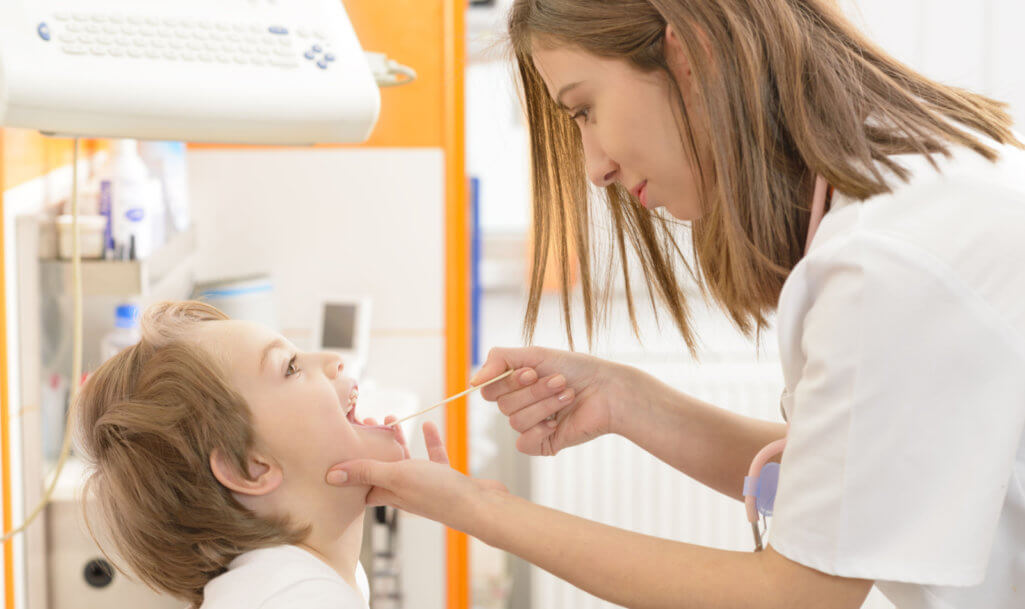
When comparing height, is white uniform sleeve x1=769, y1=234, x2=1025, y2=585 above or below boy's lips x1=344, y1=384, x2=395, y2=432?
above

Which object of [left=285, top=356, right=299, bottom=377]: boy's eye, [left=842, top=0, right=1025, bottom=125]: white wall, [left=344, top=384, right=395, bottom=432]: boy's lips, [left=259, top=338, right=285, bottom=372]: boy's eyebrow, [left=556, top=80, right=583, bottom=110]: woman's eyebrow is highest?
[left=556, top=80, right=583, bottom=110]: woman's eyebrow

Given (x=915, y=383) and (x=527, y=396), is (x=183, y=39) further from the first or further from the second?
(x=915, y=383)

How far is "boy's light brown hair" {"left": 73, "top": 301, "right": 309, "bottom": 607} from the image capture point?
109 cm

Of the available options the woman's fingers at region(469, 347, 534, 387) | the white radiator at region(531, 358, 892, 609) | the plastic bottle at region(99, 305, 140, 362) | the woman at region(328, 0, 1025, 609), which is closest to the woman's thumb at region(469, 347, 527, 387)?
the woman's fingers at region(469, 347, 534, 387)

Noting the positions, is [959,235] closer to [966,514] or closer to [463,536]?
[966,514]

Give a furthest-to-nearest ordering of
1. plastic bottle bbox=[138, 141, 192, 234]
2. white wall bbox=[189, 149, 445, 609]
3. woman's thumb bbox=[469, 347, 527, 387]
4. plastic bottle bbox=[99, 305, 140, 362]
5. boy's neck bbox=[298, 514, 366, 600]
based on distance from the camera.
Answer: white wall bbox=[189, 149, 445, 609] → plastic bottle bbox=[138, 141, 192, 234] → plastic bottle bbox=[99, 305, 140, 362] → woman's thumb bbox=[469, 347, 527, 387] → boy's neck bbox=[298, 514, 366, 600]

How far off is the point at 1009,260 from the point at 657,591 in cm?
43

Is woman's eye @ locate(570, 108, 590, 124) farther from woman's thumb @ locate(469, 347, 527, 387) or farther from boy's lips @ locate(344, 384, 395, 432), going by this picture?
boy's lips @ locate(344, 384, 395, 432)

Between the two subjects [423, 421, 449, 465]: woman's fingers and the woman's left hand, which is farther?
[423, 421, 449, 465]: woman's fingers

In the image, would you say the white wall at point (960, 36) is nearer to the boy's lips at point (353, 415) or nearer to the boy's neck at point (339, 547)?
the boy's lips at point (353, 415)

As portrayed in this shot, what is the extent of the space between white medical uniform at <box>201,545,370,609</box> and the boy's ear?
0.22 feet

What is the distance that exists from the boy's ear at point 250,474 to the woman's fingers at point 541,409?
12.7 inches

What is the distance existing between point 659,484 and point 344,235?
107 centimetres

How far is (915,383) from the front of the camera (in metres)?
0.84
